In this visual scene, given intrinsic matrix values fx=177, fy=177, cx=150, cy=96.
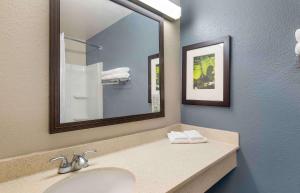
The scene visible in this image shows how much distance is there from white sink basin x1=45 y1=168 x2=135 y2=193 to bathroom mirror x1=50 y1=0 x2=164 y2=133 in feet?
0.84

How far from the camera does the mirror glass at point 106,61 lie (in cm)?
96

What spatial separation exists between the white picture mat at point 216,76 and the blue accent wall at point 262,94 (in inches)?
3.2

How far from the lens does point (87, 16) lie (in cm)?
107

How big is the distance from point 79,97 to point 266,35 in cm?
119

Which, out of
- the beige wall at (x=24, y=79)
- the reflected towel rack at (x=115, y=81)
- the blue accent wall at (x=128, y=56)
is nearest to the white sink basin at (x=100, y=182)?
the beige wall at (x=24, y=79)

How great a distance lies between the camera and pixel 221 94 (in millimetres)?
1304

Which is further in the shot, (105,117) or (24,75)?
(105,117)

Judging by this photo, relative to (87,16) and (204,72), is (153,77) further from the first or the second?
(87,16)

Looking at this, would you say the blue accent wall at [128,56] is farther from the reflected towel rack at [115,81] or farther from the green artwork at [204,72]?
the green artwork at [204,72]

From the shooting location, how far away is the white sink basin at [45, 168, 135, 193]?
2.59 feet

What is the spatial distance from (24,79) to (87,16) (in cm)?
52

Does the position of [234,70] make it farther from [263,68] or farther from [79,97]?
[79,97]

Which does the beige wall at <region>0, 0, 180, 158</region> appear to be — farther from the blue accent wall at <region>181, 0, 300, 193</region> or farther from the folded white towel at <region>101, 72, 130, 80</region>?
the blue accent wall at <region>181, 0, 300, 193</region>

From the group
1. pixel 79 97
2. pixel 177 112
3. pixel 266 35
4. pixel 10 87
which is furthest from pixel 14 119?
pixel 266 35
